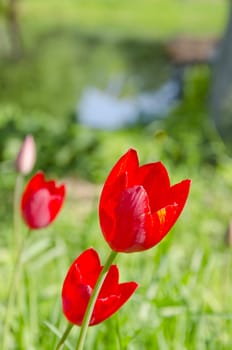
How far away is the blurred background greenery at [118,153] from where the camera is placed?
49.5 inches

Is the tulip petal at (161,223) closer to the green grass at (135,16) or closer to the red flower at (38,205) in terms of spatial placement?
the red flower at (38,205)

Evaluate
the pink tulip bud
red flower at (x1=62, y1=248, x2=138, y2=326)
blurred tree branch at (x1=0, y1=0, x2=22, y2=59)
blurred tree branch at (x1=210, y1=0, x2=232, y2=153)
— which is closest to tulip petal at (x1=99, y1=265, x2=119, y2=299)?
red flower at (x1=62, y1=248, x2=138, y2=326)

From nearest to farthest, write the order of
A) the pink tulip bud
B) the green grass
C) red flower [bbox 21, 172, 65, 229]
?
red flower [bbox 21, 172, 65, 229], the pink tulip bud, the green grass

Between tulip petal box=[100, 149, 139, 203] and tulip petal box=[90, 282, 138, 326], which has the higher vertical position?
tulip petal box=[100, 149, 139, 203]

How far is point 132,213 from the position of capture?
0.70 meters

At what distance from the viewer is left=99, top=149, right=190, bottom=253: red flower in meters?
0.70

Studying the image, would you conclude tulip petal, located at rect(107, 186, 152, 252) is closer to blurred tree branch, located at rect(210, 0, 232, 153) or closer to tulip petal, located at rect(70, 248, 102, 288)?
tulip petal, located at rect(70, 248, 102, 288)

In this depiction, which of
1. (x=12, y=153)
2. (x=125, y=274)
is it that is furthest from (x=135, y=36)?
(x=125, y=274)

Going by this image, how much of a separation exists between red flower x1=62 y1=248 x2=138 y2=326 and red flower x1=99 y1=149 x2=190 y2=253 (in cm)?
7

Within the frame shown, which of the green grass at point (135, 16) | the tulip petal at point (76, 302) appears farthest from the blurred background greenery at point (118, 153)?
the tulip petal at point (76, 302)

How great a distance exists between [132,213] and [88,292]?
0.35ft

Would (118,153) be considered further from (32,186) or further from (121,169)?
(121,169)

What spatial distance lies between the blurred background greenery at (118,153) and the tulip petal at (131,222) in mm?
229

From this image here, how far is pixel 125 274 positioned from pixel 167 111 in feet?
15.5
